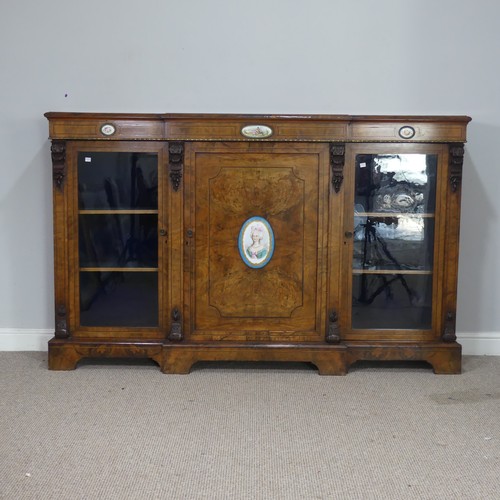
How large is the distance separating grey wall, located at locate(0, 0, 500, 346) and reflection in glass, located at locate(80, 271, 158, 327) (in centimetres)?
82

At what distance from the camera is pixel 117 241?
3.29 metres

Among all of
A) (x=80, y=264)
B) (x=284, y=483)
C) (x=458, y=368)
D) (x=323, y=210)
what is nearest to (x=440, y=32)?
(x=323, y=210)

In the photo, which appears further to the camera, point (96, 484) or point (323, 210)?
point (323, 210)

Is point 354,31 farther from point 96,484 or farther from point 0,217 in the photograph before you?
point 96,484

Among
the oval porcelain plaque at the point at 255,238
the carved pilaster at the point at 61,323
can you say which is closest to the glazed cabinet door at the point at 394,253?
the oval porcelain plaque at the point at 255,238

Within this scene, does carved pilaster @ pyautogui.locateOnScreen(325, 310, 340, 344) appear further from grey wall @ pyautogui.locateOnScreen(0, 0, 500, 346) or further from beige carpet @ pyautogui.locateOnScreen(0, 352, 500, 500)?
grey wall @ pyautogui.locateOnScreen(0, 0, 500, 346)

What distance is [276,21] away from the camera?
11.8ft

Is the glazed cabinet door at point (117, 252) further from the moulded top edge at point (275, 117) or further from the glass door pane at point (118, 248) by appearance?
the moulded top edge at point (275, 117)

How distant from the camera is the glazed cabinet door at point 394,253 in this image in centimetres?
325

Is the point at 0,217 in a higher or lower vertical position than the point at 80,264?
higher

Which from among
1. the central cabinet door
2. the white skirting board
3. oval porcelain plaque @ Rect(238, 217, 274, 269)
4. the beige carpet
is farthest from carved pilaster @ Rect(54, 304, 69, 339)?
oval porcelain plaque @ Rect(238, 217, 274, 269)

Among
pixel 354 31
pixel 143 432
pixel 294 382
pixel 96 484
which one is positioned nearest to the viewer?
pixel 96 484

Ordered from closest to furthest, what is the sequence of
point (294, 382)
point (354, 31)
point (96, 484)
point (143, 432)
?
point (96, 484), point (143, 432), point (294, 382), point (354, 31)

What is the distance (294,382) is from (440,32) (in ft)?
6.97
